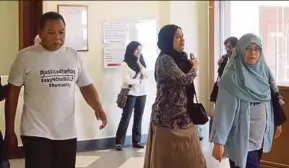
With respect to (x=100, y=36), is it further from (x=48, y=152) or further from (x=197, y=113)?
(x=48, y=152)

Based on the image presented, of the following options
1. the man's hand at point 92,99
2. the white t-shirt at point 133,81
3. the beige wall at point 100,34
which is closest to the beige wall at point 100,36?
the beige wall at point 100,34

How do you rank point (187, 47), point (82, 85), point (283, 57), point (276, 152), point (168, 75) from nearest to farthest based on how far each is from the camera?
1. point (82, 85)
2. point (168, 75)
3. point (276, 152)
4. point (283, 57)
5. point (187, 47)

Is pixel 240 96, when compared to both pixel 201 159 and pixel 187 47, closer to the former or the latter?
pixel 201 159

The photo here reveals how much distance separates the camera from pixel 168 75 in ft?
11.7

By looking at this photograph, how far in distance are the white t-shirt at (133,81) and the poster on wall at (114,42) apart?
4.9 inches

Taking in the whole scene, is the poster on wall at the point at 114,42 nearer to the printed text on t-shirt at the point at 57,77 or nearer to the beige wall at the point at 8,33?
the beige wall at the point at 8,33

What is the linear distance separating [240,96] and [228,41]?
236 cm

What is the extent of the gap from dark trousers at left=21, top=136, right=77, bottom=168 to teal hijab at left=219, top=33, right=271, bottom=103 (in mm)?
1044

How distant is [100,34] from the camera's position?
6.11m

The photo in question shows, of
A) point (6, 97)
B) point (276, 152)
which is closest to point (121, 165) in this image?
point (276, 152)

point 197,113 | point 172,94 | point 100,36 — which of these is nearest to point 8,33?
point 100,36

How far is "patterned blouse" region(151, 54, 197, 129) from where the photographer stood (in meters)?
3.54

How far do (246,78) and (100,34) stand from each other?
11.1 feet

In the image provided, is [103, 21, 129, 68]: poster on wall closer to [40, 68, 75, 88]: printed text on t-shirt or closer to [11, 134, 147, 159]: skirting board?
[11, 134, 147, 159]: skirting board
